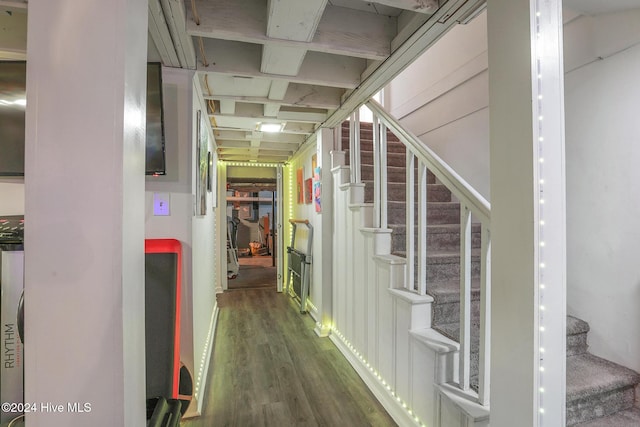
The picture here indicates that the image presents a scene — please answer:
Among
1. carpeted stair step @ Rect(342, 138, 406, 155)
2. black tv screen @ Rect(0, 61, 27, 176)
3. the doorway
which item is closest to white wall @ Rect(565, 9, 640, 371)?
carpeted stair step @ Rect(342, 138, 406, 155)

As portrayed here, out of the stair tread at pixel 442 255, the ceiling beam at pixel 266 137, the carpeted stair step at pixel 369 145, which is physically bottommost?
the stair tread at pixel 442 255

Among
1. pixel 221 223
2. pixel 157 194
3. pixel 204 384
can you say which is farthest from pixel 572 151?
pixel 221 223

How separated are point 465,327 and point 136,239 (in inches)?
58.9

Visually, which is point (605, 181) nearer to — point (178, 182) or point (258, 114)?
point (178, 182)

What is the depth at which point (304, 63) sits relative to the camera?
2195mm

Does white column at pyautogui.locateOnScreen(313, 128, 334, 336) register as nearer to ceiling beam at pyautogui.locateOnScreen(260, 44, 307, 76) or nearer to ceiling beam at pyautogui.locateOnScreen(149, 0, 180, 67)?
ceiling beam at pyautogui.locateOnScreen(260, 44, 307, 76)

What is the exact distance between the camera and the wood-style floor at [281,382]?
6.65ft

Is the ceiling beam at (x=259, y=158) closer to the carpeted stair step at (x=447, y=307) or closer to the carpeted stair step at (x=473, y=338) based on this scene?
the carpeted stair step at (x=447, y=307)

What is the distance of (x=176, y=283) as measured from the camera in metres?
1.72

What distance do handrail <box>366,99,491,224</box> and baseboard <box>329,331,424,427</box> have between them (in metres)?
1.28

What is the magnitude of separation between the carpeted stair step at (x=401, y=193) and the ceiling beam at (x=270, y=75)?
949 millimetres

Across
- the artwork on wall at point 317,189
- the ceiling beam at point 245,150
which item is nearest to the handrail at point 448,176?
the artwork on wall at point 317,189

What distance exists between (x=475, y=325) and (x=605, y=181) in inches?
43.2

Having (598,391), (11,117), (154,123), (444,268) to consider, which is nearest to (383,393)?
(444,268)
